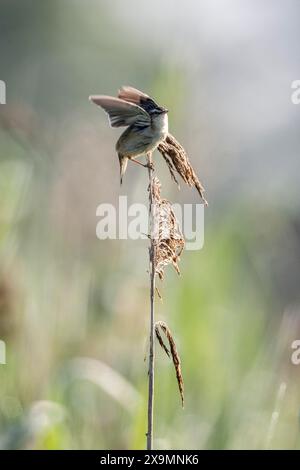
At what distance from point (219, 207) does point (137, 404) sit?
1.00 m

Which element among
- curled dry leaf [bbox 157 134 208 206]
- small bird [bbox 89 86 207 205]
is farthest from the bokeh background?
curled dry leaf [bbox 157 134 208 206]

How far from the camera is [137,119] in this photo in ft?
6.69

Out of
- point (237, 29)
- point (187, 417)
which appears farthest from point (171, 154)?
point (237, 29)

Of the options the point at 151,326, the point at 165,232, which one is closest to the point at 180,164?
the point at 165,232

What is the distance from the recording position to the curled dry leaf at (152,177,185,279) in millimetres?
1729

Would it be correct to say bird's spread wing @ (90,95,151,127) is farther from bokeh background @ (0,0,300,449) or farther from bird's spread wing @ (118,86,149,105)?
bokeh background @ (0,0,300,449)

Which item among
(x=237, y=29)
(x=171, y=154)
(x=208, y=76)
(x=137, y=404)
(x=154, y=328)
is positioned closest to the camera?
(x=154, y=328)

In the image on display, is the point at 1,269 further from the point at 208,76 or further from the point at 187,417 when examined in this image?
the point at 208,76

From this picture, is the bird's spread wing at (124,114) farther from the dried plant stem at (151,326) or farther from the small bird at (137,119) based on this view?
the dried plant stem at (151,326)

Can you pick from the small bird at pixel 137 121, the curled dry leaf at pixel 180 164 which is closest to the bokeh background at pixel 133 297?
the small bird at pixel 137 121

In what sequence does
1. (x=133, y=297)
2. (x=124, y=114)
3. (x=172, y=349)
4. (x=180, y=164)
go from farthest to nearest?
(x=133, y=297)
(x=124, y=114)
(x=180, y=164)
(x=172, y=349)

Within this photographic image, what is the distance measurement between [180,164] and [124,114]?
311mm

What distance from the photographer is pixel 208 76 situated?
195 inches

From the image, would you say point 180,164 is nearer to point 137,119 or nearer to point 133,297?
point 137,119
